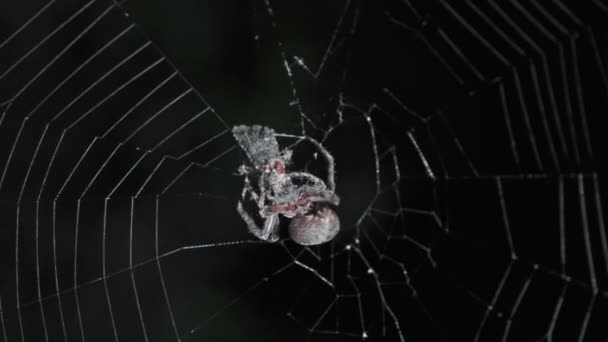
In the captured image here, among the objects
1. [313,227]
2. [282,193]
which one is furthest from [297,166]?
[313,227]

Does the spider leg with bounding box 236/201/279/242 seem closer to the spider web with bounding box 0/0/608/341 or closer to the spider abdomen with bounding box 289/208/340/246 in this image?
the spider abdomen with bounding box 289/208/340/246

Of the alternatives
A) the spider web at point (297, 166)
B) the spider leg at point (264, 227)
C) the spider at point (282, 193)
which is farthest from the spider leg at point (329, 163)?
the spider leg at point (264, 227)

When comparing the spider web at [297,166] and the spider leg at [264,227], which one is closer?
the spider leg at [264,227]

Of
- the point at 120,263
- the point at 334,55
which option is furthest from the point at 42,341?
the point at 334,55

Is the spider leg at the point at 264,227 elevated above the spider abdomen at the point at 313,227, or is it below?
above

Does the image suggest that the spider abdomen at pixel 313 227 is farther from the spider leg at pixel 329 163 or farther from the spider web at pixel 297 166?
the spider web at pixel 297 166

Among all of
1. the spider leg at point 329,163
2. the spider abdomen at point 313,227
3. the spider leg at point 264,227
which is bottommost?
the spider abdomen at point 313,227

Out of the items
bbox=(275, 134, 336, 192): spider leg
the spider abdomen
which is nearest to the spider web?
bbox=(275, 134, 336, 192): spider leg
